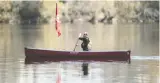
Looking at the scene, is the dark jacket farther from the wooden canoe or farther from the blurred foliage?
the blurred foliage

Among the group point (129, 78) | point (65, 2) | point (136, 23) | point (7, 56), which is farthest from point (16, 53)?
point (136, 23)

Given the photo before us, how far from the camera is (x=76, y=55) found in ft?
124

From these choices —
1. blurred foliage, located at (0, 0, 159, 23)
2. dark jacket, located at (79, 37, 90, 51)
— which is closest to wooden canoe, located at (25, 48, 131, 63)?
dark jacket, located at (79, 37, 90, 51)

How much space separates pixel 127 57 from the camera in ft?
128

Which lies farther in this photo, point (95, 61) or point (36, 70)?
point (95, 61)

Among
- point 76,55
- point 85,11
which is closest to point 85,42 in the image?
point 76,55

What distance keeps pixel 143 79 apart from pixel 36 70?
713cm

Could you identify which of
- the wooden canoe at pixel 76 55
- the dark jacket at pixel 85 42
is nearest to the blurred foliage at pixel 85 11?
the wooden canoe at pixel 76 55

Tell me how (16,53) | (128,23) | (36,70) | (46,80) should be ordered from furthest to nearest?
(128,23), (16,53), (36,70), (46,80)

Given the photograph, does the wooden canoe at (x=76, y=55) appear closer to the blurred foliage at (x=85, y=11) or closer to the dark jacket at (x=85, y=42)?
the dark jacket at (x=85, y=42)

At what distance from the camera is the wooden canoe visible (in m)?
38.0

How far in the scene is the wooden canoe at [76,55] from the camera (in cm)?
3803

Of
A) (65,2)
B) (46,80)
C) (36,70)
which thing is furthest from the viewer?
(65,2)

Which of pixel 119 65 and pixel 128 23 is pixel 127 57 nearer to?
pixel 119 65
